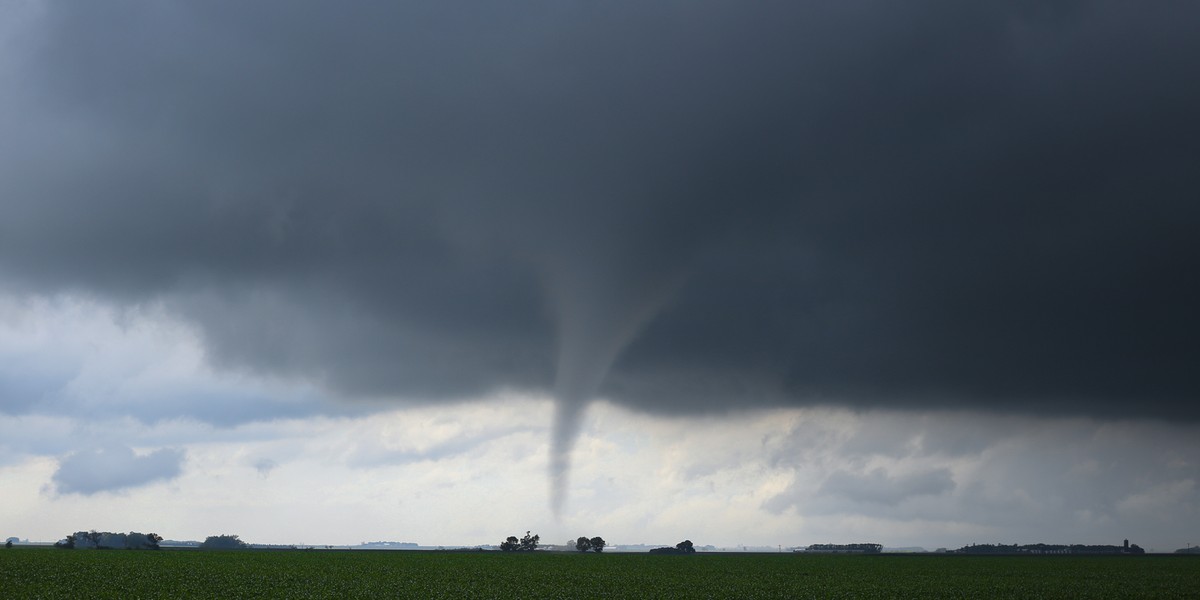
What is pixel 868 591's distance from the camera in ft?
253

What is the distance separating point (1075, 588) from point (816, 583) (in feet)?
80.3

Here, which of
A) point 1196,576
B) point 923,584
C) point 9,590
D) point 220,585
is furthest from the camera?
point 1196,576

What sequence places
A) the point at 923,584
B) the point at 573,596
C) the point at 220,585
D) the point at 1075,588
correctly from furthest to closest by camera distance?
the point at 923,584
the point at 1075,588
the point at 220,585
the point at 573,596

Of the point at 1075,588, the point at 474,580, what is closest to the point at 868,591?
the point at 1075,588

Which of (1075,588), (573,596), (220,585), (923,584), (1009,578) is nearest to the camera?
(573,596)

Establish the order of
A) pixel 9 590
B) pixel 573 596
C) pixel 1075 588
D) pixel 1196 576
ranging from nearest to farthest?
pixel 9 590 → pixel 573 596 → pixel 1075 588 → pixel 1196 576

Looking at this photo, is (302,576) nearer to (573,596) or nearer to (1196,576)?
(573,596)

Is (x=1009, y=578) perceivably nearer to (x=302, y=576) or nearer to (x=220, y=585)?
(x=302, y=576)

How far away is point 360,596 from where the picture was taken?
64.4 m

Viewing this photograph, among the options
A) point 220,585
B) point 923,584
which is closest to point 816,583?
point 923,584

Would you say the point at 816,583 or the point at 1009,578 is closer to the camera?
the point at 816,583

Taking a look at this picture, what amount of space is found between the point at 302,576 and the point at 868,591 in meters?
54.9

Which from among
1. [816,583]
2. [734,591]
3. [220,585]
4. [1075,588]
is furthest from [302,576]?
[1075,588]

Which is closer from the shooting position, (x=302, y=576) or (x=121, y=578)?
(x=121, y=578)
